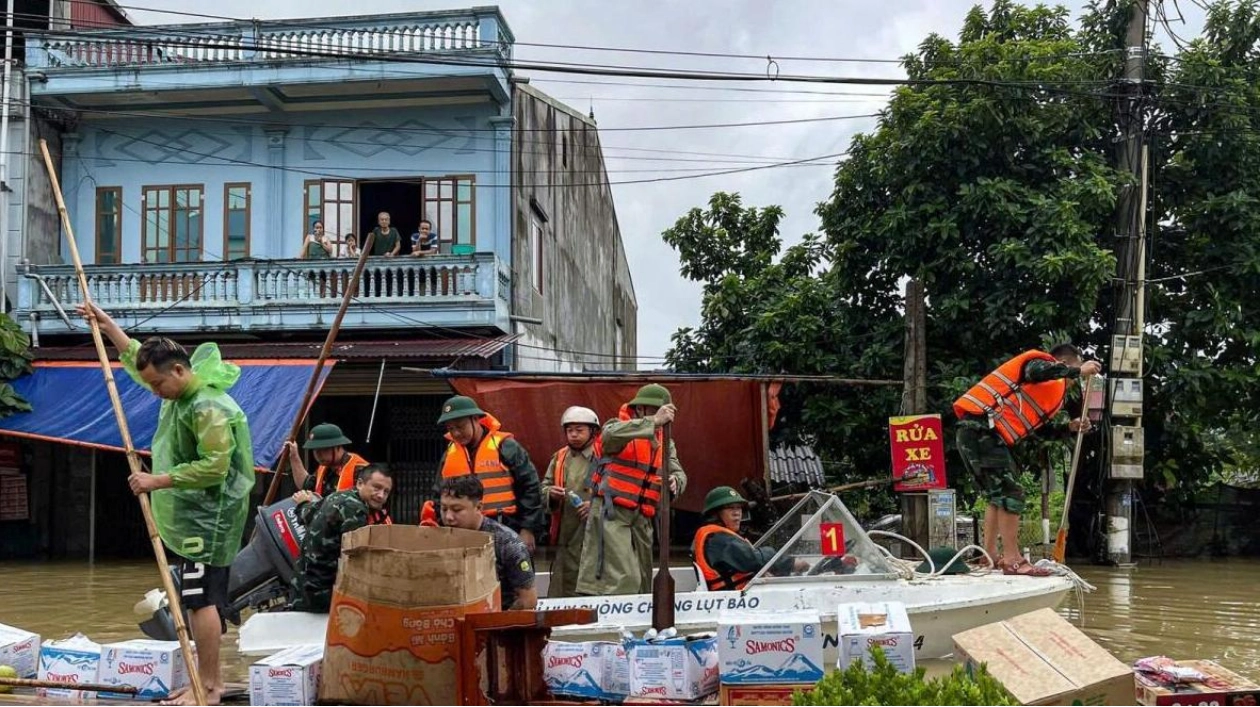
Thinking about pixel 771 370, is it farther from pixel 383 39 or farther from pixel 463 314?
pixel 383 39

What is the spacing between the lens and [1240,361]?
15.3m

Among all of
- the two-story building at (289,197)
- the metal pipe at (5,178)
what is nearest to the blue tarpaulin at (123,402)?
the two-story building at (289,197)

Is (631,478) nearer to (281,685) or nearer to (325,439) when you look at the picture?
Answer: (325,439)

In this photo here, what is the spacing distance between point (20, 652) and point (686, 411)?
303 inches

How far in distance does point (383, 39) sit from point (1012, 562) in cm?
1236

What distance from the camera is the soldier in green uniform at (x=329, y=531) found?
6.32m

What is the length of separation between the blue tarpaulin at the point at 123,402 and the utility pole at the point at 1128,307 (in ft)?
33.4

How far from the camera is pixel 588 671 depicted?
5004 millimetres

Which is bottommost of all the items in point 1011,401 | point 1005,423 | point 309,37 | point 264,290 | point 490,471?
point 490,471

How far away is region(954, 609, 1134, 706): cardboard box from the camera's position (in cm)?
465

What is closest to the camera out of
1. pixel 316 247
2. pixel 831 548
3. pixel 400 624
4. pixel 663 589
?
pixel 400 624

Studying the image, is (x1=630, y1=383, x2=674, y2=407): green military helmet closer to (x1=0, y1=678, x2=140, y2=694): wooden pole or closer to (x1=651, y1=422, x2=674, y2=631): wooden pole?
(x1=651, y1=422, x2=674, y2=631): wooden pole

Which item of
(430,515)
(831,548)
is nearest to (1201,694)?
(831,548)

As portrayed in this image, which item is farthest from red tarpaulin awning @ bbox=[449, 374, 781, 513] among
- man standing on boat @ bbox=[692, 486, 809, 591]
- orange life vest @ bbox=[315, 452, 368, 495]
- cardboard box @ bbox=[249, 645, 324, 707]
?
cardboard box @ bbox=[249, 645, 324, 707]
